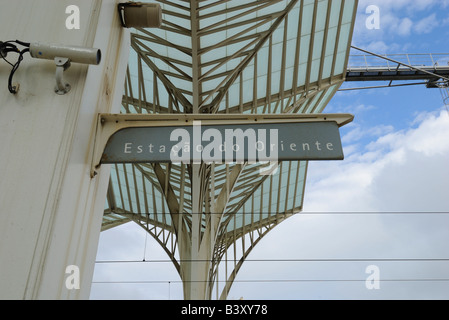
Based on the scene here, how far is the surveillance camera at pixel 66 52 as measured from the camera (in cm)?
182

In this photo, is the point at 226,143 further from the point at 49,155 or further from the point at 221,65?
the point at 221,65

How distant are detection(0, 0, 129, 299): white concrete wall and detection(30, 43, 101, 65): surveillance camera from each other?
0.11 meters

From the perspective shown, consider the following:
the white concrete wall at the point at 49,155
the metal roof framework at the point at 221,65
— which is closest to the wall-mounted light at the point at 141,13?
the white concrete wall at the point at 49,155

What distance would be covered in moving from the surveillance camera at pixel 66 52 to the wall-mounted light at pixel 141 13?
2.17 ft

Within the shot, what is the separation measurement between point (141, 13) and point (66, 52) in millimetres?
705

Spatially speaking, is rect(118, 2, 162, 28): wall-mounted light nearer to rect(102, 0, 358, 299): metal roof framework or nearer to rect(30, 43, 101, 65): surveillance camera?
rect(30, 43, 101, 65): surveillance camera

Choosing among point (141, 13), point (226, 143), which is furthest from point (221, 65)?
point (226, 143)

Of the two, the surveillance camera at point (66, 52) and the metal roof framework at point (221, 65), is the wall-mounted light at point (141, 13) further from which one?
the metal roof framework at point (221, 65)

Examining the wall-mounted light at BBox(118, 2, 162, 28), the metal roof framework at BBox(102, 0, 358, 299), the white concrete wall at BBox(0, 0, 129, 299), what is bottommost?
the white concrete wall at BBox(0, 0, 129, 299)

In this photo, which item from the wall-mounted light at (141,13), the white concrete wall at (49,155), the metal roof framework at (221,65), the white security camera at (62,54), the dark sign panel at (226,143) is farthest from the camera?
the metal roof framework at (221,65)

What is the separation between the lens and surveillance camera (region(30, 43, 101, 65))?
1.82 m

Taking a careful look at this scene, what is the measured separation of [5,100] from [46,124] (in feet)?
0.87

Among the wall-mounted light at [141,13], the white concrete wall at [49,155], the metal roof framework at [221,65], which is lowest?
the white concrete wall at [49,155]

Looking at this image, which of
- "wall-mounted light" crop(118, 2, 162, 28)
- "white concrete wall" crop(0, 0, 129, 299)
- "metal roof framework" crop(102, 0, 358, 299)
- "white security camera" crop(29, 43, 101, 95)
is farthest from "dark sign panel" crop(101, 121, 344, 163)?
"metal roof framework" crop(102, 0, 358, 299)
